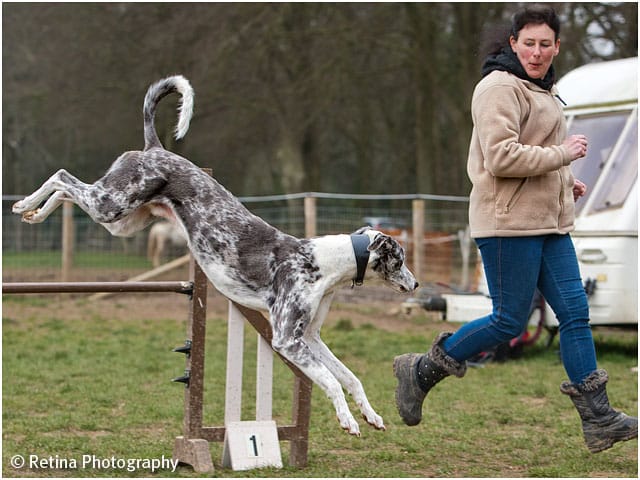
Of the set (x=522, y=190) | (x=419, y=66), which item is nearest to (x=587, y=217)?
(x=522, y=190)

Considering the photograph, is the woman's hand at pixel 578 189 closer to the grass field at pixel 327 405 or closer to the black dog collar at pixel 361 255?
the black dog collar at pixel 361 255

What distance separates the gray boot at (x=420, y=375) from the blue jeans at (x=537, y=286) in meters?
0.22

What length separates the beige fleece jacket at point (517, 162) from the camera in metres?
4.22

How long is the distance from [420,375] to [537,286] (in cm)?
69

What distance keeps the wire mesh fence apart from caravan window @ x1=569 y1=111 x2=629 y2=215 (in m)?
3.69

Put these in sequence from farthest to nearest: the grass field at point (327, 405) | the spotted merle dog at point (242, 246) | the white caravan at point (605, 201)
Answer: the white caravan at point (605, 201)
the grass field at point (327, 405)
the spotted merle dog at point (242, 246)

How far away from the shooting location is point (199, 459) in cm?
479

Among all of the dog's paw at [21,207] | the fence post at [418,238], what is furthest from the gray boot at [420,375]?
the fence post at [418,238]

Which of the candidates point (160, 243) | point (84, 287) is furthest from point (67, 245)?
point (84, 287)

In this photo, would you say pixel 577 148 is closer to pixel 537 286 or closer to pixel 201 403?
pixel 537 286

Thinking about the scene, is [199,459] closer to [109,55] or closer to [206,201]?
[206,201]

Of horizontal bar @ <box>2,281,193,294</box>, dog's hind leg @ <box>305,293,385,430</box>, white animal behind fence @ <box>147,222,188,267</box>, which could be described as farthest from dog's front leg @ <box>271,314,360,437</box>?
white animal behind fence @ <box>147,222,188,267</box>

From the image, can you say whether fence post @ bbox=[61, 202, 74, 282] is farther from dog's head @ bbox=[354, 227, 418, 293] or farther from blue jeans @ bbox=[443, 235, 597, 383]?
dog's head @ bbox=[354, 227, 418, 293]

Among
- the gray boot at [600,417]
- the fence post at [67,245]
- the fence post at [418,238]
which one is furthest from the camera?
the fence post at [67,245]
